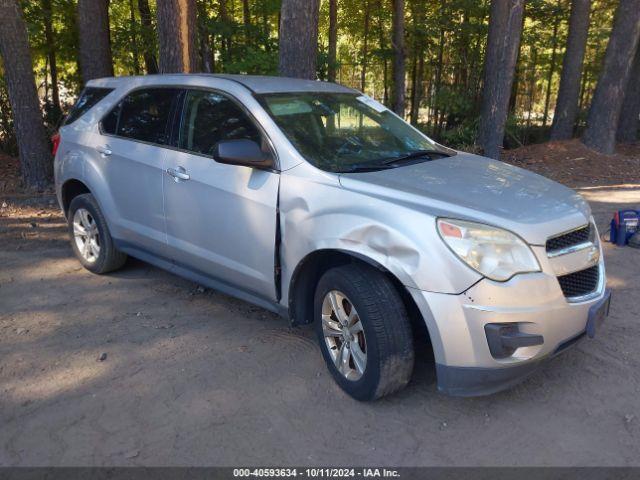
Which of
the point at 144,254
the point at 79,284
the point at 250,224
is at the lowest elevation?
the point at 79,284

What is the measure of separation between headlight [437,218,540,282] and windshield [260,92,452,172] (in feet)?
3.08

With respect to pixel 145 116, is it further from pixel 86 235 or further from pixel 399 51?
pixel 399 51

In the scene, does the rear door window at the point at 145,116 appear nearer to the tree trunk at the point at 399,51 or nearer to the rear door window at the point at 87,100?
the rear door window at the point at 87,100

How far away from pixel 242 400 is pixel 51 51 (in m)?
13.1

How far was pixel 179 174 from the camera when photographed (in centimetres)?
429

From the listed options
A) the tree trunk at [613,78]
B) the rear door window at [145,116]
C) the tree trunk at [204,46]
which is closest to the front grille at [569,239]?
the rear door window at [145,116]

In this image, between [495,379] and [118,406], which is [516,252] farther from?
[118,406]

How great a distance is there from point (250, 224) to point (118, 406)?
137 centimetres

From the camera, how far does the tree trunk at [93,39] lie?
33.9ft

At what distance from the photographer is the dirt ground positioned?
2990mm

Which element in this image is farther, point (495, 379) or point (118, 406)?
point (118, 406)

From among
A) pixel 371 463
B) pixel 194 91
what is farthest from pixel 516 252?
pixel 194 91

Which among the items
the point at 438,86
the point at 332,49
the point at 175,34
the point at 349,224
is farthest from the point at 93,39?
the point at 438,86

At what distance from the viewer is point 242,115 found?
404 cm
